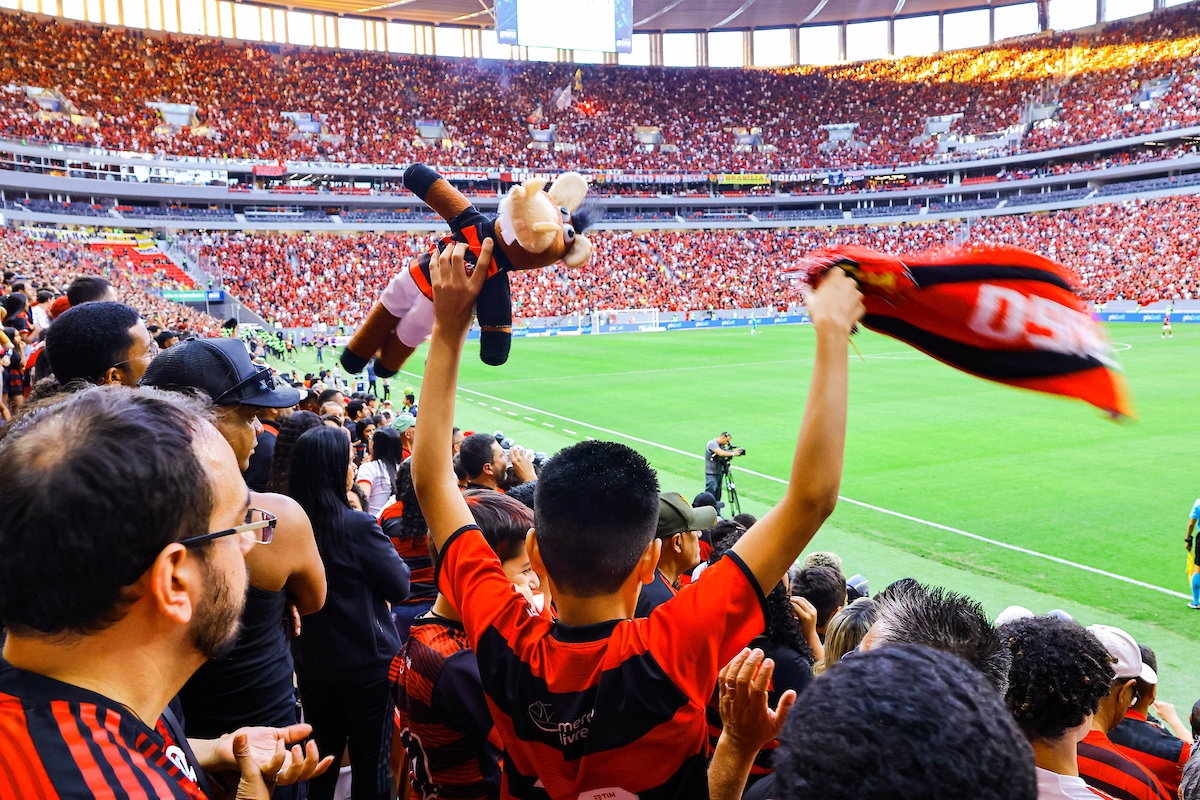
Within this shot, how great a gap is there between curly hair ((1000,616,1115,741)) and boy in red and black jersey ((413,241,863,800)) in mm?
1062

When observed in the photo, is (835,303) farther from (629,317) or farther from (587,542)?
(629,317)

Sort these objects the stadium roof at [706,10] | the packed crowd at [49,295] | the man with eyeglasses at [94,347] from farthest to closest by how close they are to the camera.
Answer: the stadium roof at [706,10] < the packed crowd at [49,295] < the man with eyeglasses at [94,347]

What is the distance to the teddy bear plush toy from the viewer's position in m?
2.47

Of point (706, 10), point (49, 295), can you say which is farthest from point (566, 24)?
point (49, 295)

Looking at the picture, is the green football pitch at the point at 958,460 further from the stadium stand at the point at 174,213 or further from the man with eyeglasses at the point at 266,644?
the stadium stand at the point at 174,213

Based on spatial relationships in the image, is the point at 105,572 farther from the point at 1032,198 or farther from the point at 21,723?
the point at 1032,198

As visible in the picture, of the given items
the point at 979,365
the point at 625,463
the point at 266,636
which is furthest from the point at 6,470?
the point at 979,365

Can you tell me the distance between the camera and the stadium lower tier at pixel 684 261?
4603 centimetres

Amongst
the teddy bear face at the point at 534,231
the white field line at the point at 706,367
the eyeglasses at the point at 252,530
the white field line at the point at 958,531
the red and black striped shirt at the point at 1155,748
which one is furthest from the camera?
the white field line at the point at 706,367

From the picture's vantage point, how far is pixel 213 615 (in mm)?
1695

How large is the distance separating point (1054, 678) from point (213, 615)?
2283 mm

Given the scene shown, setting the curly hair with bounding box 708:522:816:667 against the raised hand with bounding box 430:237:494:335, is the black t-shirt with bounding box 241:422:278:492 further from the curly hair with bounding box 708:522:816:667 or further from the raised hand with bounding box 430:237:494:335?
the raised hand with bounding box 430:237:494:335

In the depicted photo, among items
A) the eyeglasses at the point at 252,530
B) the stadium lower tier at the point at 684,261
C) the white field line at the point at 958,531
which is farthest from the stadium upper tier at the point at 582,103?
the eyeglasses at the point at 252,530

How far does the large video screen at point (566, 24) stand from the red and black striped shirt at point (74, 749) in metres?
53.0
